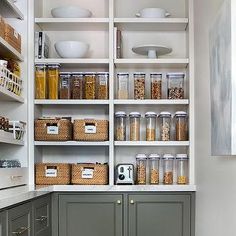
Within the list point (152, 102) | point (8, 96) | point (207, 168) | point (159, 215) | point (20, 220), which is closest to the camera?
point (20, 220)

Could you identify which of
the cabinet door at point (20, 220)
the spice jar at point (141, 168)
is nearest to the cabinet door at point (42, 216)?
the cabinet door at point (20, 220)

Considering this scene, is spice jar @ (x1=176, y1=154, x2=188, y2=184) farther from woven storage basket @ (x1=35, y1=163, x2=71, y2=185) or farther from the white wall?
woven storage basket @ (x1=35, y1=163, x2=71, y2=185)

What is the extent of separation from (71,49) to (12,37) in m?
0.55

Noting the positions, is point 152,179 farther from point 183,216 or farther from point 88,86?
point 88,86


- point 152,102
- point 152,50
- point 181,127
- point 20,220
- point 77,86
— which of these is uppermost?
point 152,50

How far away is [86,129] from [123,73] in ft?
1.75

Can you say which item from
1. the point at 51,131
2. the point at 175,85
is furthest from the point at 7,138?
the point at 175,85

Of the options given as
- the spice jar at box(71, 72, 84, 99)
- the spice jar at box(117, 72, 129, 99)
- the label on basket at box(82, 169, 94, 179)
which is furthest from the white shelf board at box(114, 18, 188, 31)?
the label on basket at box(82, 169, 94, 179)

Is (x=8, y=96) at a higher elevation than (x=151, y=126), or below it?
higher

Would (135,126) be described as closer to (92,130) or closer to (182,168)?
(92,130)

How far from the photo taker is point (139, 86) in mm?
3797

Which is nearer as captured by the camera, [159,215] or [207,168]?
[207,168]

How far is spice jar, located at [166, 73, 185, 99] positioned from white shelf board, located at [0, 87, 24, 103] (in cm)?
113

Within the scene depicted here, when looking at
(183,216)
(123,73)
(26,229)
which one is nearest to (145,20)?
(123,73)
